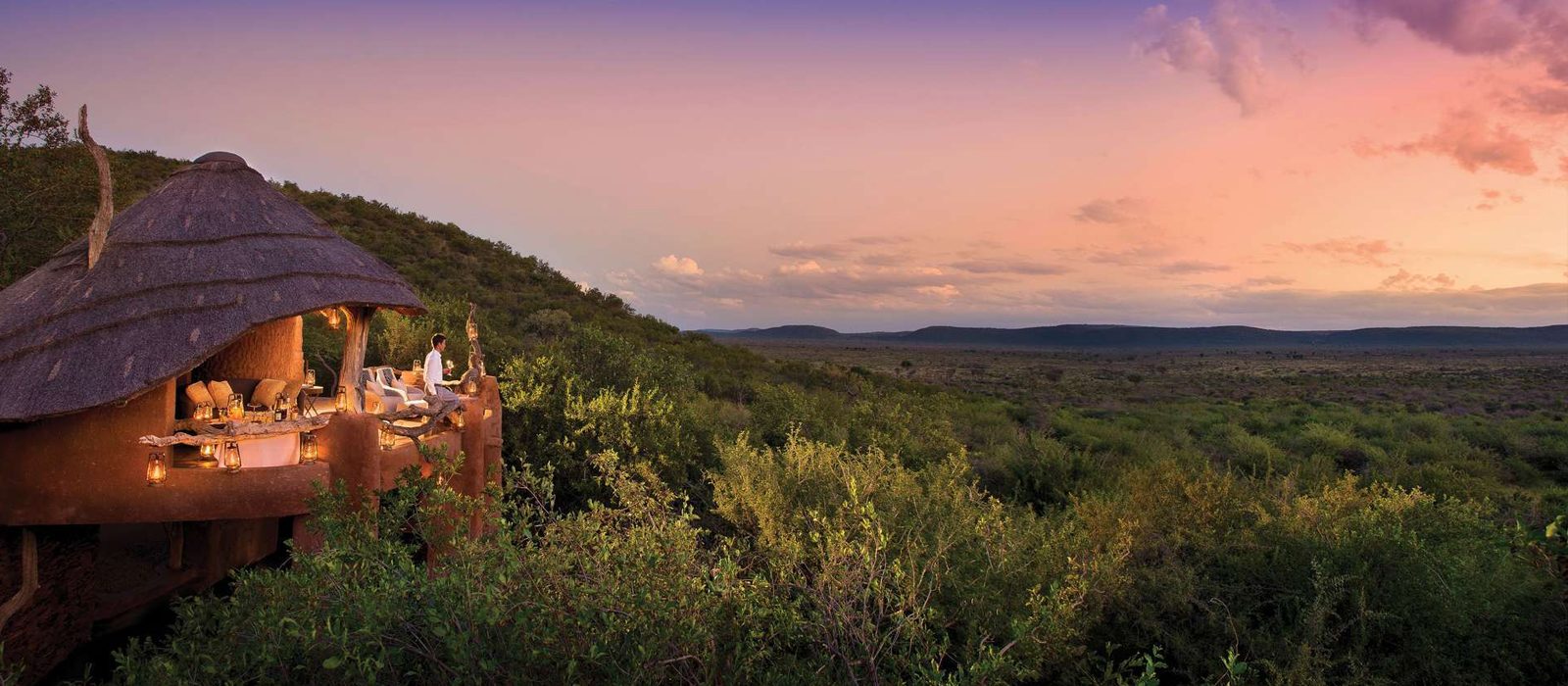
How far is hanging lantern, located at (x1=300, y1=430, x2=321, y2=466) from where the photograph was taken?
6.53 meters

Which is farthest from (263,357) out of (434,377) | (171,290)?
(171,290)

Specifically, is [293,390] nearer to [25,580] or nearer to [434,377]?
[434,377]

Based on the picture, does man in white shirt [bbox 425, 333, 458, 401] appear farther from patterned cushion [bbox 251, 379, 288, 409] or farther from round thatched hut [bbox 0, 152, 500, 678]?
patterned cushion [bbox 251, 379, 288, 409]

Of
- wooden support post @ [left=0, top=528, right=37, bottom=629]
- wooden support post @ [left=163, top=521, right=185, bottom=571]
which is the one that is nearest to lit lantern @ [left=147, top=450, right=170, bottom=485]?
wooden support post @ [left=0, top=528, right=37, bottom=629]

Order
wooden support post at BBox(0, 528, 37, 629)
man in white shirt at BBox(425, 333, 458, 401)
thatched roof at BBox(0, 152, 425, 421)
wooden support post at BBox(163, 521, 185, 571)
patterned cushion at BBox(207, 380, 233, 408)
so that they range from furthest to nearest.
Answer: wooden support post at BBox(163, 521, 185, 571)
man in white shirt at BBox(425, 333, 458, 401)
patterned cushion at BBox(207, 380, 233, 408)
wooden support post at BBox(0, 528, 37, 629)
thatched roof at BBox(0, 152, 425, 421)

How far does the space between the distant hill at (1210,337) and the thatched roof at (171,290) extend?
114 metres

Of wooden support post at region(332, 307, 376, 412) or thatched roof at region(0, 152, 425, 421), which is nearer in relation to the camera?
thatched roof at region(0, 152, 425, 421)

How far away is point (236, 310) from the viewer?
6.45m

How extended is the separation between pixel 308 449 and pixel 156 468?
105 cm

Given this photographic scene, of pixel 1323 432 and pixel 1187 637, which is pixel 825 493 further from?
pixel 1323 432

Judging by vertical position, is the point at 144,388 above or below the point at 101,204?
below

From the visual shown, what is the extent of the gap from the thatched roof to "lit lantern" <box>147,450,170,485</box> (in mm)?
628

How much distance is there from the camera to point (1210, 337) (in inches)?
5630

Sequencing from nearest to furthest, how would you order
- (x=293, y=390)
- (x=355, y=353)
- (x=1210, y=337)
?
1. (x=355, y=353)
2. (x=293, y=390)
3. (x=1210, y=337)
